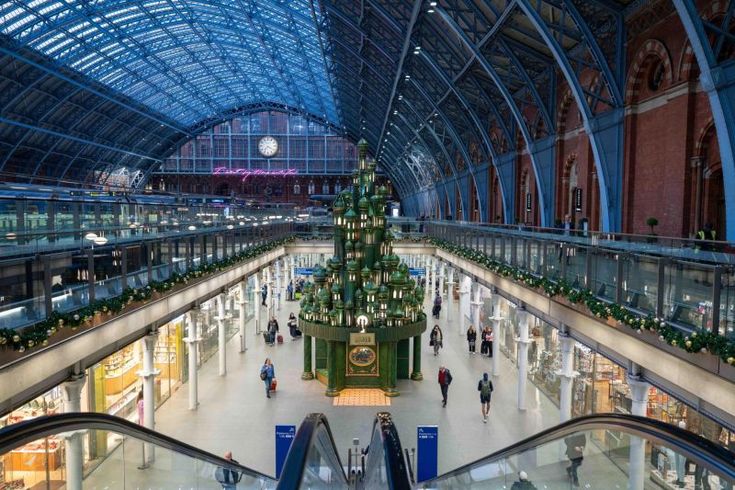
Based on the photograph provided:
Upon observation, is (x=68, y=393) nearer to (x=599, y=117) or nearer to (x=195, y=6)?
(x=599, y=117)

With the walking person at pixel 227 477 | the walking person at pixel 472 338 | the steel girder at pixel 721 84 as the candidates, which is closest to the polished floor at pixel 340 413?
the walking person at pixel 472 338

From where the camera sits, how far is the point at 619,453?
4.85 m

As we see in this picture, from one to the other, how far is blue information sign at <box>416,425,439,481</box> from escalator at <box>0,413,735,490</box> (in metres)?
4.25

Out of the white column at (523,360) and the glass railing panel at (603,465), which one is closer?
the glass railing panel at (603,465)

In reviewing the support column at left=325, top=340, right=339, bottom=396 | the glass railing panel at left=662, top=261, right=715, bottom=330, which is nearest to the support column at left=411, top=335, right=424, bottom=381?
the support column at left=325, top=340, right=339, bottom=396

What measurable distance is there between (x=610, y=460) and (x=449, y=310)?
90.5 ft

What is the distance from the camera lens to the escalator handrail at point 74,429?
3.46 meters

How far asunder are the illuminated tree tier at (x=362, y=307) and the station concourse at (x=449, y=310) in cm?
8

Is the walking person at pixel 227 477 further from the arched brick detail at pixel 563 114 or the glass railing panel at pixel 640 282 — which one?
the arched brick detail at pixel 563 114

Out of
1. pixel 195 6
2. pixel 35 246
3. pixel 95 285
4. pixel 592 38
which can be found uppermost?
pixel 195 6

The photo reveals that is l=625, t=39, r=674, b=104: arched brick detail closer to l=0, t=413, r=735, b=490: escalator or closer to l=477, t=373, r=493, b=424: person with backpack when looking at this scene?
l=477, t=373, r=493, b=424: person with backpack

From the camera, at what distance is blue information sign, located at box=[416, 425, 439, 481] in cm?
1181

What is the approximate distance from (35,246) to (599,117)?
1769 cm

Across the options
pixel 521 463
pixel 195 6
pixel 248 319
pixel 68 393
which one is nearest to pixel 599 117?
pixel 521 463
